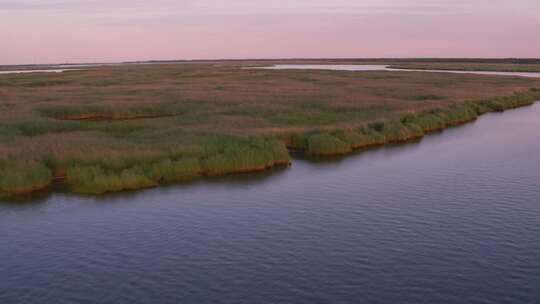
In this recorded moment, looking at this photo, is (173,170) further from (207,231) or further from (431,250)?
(431,250)

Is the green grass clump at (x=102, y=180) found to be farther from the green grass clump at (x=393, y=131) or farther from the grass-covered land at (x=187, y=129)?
the green grass clump at (x=393, y=131)

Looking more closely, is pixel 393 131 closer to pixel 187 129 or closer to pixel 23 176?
pixel 187 129

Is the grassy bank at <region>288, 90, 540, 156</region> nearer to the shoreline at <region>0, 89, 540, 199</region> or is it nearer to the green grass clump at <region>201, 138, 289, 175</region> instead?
Result: the shoreline at <region>0, 89, 540, 199</region>

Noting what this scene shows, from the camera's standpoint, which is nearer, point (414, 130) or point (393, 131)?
point (393, 131)

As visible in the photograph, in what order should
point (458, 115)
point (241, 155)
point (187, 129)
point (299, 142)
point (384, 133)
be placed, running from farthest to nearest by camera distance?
1. point (458, 115)
2. point (384, 133)
3. point (187, 129)
4. point (299, 142)
5. point (241, 155)

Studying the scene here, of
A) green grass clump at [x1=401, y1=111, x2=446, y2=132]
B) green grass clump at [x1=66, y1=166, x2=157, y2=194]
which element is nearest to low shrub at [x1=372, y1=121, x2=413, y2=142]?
green grass clump at [x1=401, y1=111, x2=446, y2=132]

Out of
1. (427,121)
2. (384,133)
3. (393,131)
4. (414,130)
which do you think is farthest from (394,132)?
(427,121)

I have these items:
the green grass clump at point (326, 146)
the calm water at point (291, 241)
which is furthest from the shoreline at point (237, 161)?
the calm water at point (291, 241)
